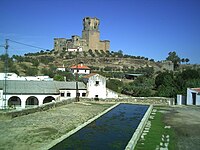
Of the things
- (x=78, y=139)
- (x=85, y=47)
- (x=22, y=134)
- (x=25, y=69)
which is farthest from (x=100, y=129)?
(x=85, y=47)

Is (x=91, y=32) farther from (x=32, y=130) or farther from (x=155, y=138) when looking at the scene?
(x=155, y=138)

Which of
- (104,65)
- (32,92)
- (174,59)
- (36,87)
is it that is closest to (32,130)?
(32,92)

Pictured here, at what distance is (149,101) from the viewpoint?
92.0ft

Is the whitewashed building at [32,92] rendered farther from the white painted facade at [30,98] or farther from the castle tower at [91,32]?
the castle tower at [91,32]

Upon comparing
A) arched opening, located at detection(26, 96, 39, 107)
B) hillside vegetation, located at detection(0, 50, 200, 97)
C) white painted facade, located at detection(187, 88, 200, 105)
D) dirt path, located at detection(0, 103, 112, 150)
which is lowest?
arched opening, located at detection(26, 96, 39, 107)

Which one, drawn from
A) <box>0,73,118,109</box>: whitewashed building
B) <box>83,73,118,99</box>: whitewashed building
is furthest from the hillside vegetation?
<box>0,73,118,109</box>: whitewashed building

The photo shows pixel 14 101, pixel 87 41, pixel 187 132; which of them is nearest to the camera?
pixel 187 132

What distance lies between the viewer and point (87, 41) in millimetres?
109062

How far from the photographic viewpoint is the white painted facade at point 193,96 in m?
26.1

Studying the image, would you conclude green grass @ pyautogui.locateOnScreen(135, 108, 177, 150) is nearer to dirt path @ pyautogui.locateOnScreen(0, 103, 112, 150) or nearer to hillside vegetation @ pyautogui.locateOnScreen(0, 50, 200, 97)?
dirt path @ pyautogui.locateOnScreen(0, 103, 112, 150)

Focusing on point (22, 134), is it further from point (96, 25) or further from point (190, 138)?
point (96, 25)

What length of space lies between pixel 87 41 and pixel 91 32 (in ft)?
14.0

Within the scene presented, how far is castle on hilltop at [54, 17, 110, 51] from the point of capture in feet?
348

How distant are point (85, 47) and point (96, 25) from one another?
11.9m
